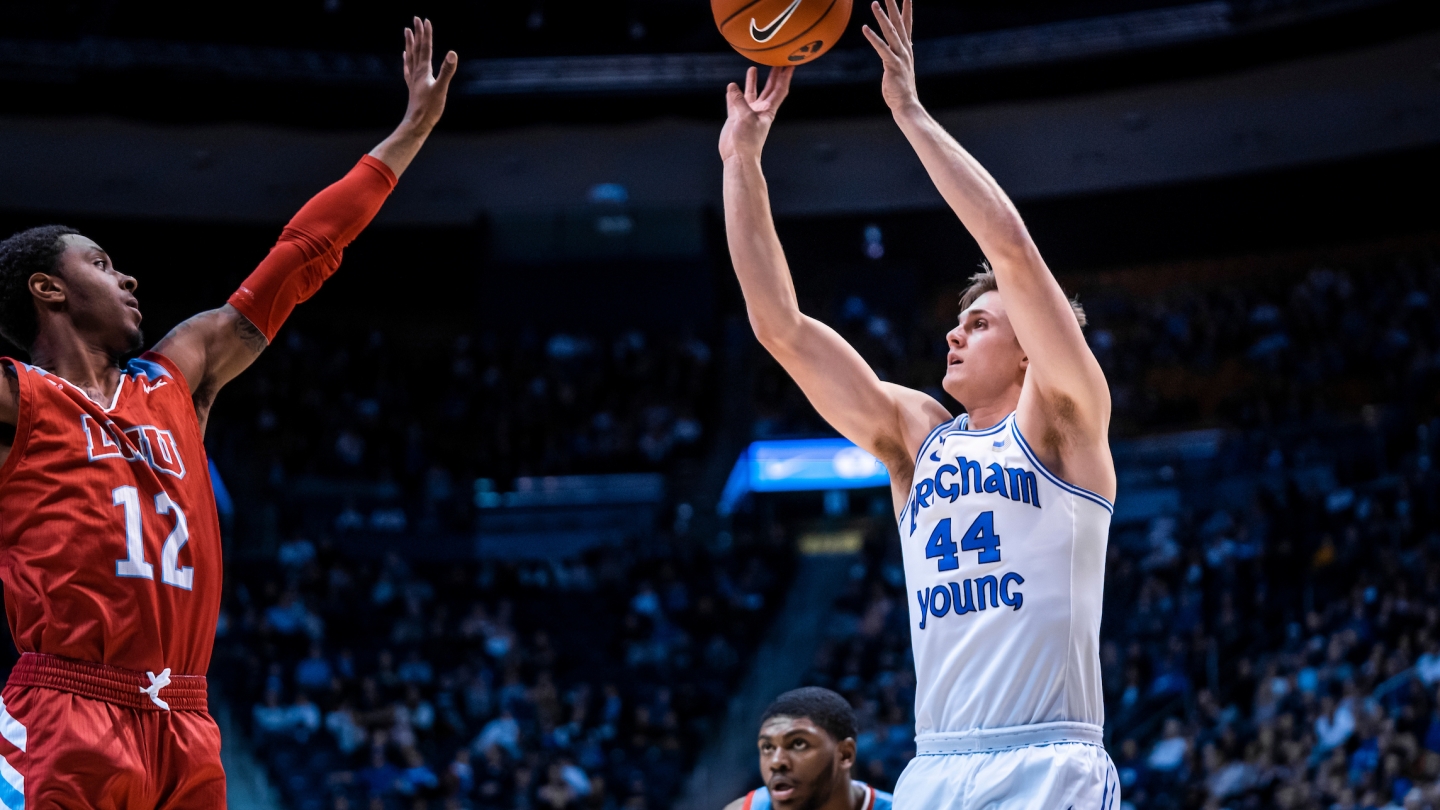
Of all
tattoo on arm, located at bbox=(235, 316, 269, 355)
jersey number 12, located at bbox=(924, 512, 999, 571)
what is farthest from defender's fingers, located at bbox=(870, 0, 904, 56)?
tattoo on arm, located at bbox=(235, 316, 269, 355)

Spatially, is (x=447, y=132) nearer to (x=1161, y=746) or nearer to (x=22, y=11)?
(x=22, y=11)

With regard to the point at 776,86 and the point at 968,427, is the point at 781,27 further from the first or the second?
the point at 968,427

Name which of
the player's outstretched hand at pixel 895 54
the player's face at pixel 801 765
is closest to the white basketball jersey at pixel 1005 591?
the player's outstretched hand at pixel 895 54

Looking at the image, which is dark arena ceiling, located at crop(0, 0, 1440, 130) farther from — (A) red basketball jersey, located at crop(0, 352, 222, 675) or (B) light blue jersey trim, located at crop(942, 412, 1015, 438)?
(A) red basketball jersey, located at crop(0, 352, 222, 675)

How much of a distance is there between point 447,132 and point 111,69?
4.69 metres

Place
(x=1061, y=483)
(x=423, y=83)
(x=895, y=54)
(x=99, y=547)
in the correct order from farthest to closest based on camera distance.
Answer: (x=423, y=83) → (x=895, y=54) → (x=1061, y=483) → (x=99, y=547)

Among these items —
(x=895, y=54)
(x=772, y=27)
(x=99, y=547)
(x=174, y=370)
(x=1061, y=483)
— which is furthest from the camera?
(x=772, y=27)

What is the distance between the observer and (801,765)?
4.89 meters

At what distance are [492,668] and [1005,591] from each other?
13.1 m

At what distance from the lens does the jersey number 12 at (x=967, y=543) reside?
3357mm

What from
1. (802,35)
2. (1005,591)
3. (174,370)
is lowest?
(1005,591)

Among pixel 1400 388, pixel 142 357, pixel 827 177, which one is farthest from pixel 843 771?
pixel 827 177

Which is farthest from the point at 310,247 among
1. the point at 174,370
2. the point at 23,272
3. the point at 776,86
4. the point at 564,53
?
the point at 564,53

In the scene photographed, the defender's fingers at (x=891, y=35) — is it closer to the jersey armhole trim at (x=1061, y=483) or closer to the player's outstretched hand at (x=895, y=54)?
the player's outstretched hand at (x=895, y=54)
